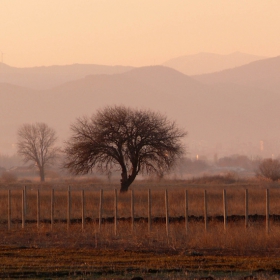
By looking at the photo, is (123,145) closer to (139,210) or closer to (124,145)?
(124,145)

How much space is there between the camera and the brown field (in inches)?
722

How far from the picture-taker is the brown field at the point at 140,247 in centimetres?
1833

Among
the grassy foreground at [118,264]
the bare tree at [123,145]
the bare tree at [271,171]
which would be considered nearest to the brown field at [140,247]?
the grassy foreground at [118,264]

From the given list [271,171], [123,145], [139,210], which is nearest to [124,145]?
[123,145]

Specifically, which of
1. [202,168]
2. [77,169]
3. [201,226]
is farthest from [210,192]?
[202,168]

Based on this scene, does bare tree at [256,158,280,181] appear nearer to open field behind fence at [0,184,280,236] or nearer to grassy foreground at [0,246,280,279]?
open field behind fence at [0,184,280,236]

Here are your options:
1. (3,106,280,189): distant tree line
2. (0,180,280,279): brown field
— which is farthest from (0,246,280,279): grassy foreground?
(3,106,280,189): distant tree line

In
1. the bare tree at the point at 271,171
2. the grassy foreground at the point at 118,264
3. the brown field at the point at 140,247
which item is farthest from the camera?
the bare tree at the point at 271,171

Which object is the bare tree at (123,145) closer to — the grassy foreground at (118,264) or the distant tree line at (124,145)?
the distant tree line at (124,145)

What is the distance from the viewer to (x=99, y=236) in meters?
27.2

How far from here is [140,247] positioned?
79.8ft

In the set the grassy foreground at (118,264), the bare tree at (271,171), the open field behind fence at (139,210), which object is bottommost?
the grassy foreground at (118,264)

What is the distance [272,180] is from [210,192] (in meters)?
24.3

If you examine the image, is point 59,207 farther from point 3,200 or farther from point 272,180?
point 272,180
